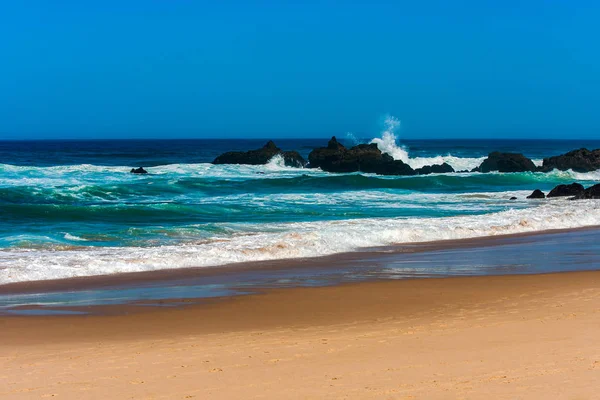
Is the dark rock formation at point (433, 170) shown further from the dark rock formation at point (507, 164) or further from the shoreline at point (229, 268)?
the shoreline at point (229, 268)

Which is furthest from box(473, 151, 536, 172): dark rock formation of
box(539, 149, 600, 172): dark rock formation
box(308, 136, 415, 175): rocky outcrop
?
box(308, 136, 415, 175): rocky outcrop

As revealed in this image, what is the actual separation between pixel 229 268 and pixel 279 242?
2.18 m

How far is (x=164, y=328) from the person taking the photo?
24.1ft

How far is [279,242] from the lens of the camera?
1391cm

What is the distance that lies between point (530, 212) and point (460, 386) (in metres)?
16.4

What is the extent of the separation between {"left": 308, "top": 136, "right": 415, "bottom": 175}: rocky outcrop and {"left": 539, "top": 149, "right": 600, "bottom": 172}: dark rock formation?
26.8ft

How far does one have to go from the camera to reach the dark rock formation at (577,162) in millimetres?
42625

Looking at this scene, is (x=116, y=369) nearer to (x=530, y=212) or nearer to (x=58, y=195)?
(x=530, y=212)

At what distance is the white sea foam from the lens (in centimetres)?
1148

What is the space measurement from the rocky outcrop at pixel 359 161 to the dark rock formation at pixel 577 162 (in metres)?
8.18

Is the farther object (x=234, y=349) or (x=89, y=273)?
(x=89, y=273)

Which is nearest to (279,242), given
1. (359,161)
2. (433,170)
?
(359,161)

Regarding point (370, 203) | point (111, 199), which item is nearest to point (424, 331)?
point (370, 203)

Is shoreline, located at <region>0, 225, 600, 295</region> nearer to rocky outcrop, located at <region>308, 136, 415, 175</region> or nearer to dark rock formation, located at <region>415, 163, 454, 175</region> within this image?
rocky outcrop, located at <region>308, 136, 415, 175</region>
